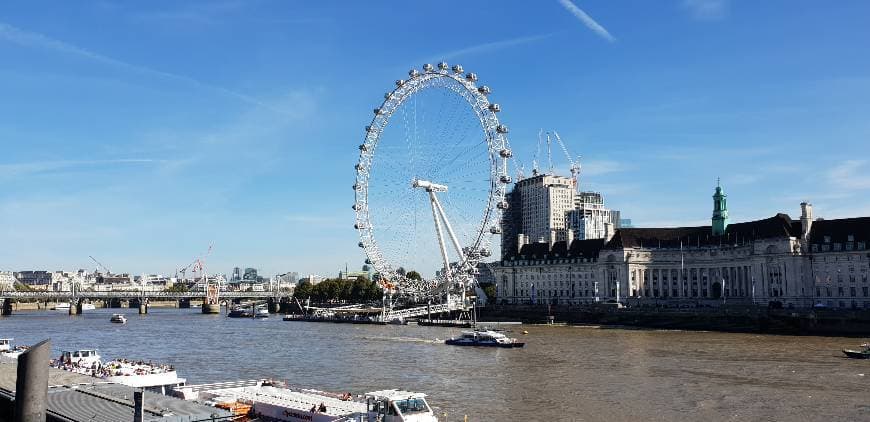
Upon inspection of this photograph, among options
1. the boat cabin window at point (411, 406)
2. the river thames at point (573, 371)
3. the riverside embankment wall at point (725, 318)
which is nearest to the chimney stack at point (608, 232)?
the riverside embankment wall at point (725, 318)

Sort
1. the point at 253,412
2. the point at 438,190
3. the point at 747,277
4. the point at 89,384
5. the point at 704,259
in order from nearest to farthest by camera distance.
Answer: the point at 89,384, the point at 253,412, the point at 438,190, the point at 747,277, the point at 704,259

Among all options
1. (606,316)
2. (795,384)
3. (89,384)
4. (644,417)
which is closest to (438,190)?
(606,316)

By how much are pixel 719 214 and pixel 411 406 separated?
401 ft

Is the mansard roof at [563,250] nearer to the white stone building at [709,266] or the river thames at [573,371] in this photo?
the white stone building at [709,266]

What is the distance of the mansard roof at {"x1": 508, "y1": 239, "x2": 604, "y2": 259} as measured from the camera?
6141 inches

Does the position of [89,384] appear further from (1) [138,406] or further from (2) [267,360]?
(2) [267,360]

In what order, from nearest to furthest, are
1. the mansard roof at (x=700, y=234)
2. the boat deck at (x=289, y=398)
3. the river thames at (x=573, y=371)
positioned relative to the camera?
the boat deck at (x=289, y=398) < the river thames at (x=573, y=371) < the mansard roof at (x=700, y=234)

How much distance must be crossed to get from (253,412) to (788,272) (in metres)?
102

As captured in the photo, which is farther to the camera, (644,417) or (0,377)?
(644,417)

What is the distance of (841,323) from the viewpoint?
88.1m

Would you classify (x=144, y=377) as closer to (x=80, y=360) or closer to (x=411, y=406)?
(x=80, y=360)

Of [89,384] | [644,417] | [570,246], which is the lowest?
[644,417]

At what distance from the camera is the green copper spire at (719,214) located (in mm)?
138375

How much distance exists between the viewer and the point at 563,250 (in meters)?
163
